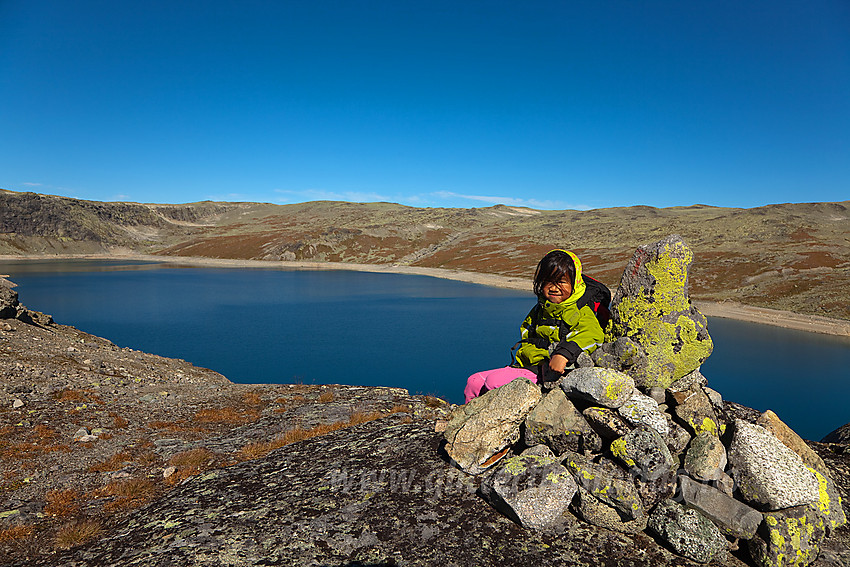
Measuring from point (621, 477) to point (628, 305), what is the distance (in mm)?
3156

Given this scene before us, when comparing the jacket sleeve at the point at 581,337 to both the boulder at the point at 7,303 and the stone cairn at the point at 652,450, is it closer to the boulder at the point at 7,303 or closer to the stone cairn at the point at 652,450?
the stone cairn at the point at 652,450

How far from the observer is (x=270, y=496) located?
868cm

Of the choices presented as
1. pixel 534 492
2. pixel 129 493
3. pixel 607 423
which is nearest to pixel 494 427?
pixel 534 492

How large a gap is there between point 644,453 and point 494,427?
97.8 inches

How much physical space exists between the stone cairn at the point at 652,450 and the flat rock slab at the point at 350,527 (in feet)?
1.15

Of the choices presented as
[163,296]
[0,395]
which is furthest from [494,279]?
[0,395]

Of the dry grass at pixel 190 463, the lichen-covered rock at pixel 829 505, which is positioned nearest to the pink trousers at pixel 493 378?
the lichen-covered rock at pixel 829 505

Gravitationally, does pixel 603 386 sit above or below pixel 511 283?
above

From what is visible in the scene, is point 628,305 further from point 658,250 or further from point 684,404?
point 684,404

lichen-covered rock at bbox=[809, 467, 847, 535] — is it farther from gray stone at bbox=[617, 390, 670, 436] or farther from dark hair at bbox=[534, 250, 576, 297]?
dark hair at bbox=[534, 250, 576, 297]

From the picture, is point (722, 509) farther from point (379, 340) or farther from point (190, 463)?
point (379, 340)

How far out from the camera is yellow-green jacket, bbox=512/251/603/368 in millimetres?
7914

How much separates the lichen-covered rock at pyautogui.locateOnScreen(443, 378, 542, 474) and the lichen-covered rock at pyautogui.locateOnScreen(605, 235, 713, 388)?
201 centimetres

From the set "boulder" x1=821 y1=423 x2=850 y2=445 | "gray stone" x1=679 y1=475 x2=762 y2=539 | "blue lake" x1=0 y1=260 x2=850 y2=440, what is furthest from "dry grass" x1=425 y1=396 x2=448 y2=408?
"blue lake" x1=0 y1=260 x2=850 y2=440
